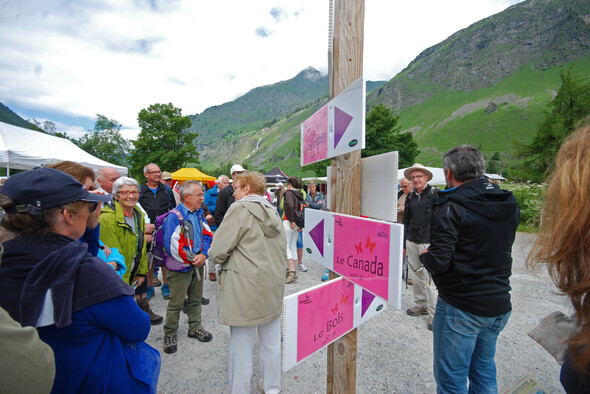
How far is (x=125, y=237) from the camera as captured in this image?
3.08 m

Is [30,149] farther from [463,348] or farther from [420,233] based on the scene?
[463,348]

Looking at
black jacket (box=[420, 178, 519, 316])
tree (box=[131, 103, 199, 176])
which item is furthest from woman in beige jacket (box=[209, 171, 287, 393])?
tree (box=[131, 103, 199, 176])

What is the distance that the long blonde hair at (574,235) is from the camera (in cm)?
72

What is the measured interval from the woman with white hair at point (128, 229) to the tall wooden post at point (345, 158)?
2539 mm

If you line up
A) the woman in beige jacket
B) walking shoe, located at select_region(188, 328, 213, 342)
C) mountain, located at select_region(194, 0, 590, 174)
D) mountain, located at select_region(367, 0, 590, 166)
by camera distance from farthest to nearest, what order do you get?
mountain, located at select_region(194, 0, 590, 174)
mountain, located at select_region(367, 0, 590, 166)
walking shoe, located at select_region(188, 328, 213, 342)
the woman in beige jacket

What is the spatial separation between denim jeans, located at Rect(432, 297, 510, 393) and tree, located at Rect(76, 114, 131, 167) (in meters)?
53.2

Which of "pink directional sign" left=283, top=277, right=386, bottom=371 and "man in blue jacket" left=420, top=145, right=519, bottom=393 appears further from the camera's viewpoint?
"man in blue jacket" left=420, top=145, right=519, bottom=393

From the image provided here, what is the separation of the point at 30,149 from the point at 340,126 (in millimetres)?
9151

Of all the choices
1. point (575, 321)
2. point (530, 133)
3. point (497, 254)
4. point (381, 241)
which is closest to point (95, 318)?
point (381, 241)

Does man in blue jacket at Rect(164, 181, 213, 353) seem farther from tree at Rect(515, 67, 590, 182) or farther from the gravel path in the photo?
tree at Rect(515, 67, 590, 182)

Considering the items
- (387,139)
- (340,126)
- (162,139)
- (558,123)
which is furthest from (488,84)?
(340,126)

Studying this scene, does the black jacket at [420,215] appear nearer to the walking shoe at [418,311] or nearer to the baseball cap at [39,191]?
the walking shoe at [418,311]

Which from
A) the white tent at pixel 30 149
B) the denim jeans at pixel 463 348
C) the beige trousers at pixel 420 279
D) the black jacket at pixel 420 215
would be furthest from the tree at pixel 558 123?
the white tent at pixel 30 149

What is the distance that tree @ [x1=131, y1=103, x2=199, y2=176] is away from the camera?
34.7 m
